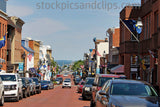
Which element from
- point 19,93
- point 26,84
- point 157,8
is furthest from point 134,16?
point 19,93

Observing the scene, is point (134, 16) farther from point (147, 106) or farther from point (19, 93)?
point (147, 106)

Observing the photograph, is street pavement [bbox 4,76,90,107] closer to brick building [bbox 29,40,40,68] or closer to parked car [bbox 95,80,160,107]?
parked car [bbox 95,80,160,107]

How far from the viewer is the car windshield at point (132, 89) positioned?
37.4ft

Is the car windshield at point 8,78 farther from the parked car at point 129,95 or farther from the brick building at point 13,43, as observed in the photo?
the brick building at point 13,43

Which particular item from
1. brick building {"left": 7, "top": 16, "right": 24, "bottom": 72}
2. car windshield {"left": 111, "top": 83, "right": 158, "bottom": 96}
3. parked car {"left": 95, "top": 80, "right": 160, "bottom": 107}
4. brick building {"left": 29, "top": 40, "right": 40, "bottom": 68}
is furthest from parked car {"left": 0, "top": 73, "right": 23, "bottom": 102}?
brick building {"left": 29, "top": 40, "right": 40, "bottom": 68}

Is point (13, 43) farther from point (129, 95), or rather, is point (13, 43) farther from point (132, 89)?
point (129, 95)

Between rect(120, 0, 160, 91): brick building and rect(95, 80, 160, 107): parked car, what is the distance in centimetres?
1920

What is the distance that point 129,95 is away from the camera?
1112 cm

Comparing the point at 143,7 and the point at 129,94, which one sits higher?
the point at 143,7

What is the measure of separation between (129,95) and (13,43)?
6072 centimetres

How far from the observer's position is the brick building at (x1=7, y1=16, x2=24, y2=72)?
6569 centimetres

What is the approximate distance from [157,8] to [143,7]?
8.99m

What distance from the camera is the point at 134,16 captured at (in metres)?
44.2

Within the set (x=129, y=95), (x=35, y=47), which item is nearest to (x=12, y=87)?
(x=129, y=95)
